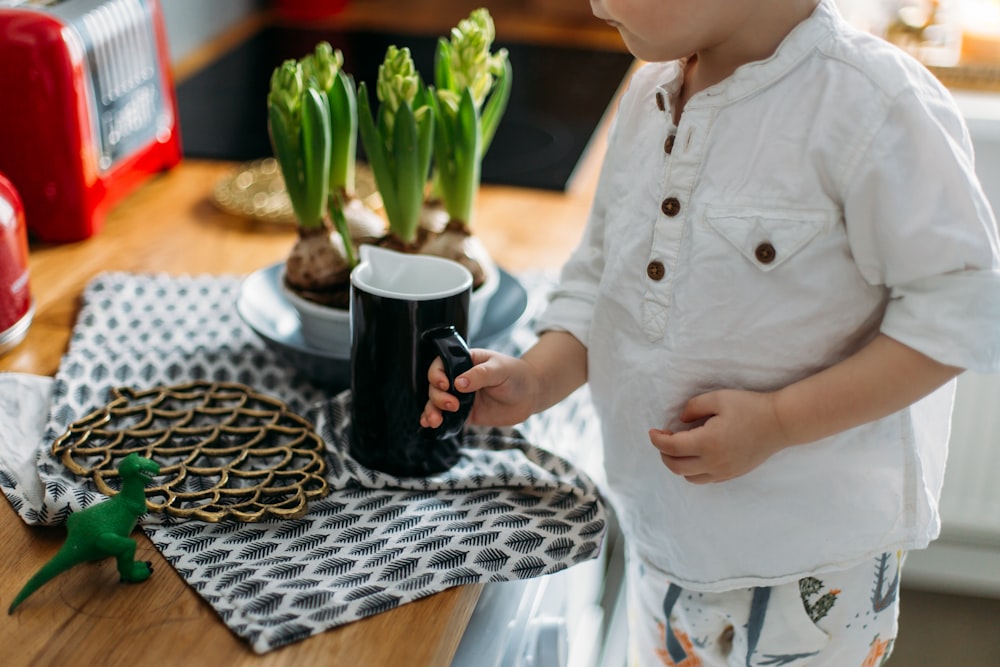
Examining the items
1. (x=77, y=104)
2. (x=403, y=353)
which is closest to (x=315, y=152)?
(x=403, y=353)

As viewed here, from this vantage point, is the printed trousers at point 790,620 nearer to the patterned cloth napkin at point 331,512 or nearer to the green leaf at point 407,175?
the patterned cloth napkin at point 331,512

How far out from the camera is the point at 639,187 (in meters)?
0.74

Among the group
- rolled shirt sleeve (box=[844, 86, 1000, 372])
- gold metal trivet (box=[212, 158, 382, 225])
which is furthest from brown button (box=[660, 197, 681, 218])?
gold metal trivet (box=[212, 158, 382, 225])

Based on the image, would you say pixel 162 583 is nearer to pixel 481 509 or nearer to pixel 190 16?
pixel 481 509

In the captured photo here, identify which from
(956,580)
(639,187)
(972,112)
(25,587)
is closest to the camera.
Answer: (25,587)

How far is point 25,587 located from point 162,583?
80 mm

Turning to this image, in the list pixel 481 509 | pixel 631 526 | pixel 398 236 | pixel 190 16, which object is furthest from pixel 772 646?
pixel 190 16

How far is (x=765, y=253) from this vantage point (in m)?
0.66

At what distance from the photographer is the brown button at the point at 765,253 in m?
0.66

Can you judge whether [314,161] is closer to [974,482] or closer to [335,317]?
[335,317]

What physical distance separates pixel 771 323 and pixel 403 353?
0.82ft

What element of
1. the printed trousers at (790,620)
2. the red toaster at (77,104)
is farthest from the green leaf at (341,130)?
the printed trousers at (790,620)

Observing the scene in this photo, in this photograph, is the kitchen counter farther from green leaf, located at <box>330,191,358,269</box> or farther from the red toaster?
green leaf, located at <box>330,191,358,269</box>

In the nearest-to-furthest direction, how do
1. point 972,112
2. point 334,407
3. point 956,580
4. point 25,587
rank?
point 25,587 → point 334,407 → point 972,112 → point 956,580
